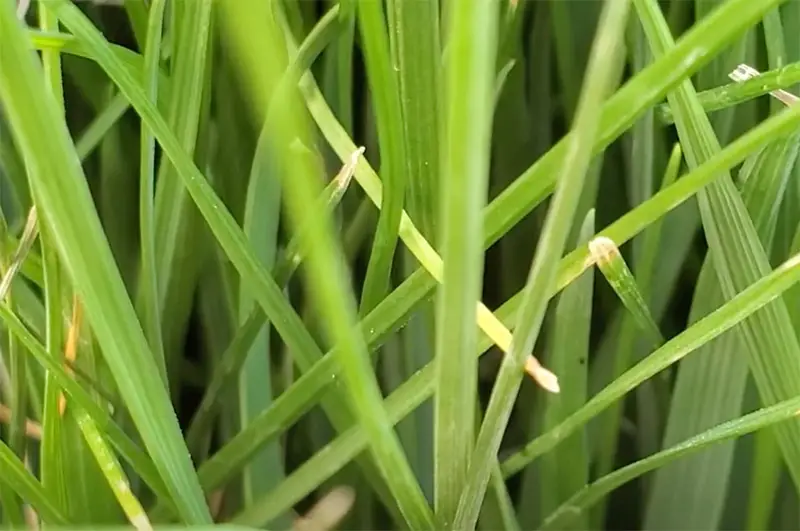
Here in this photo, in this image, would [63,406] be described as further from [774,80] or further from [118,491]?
[774,80]

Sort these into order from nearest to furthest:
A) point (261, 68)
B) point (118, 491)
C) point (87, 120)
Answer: point (261, 68)
point (118, 491)
point (87, 120)

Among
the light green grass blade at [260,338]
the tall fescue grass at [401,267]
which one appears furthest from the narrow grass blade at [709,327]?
the light green grass blade at [260,338]

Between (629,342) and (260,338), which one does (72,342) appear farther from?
(629,342)

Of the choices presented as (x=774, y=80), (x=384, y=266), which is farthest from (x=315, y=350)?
(x=774, y=80)

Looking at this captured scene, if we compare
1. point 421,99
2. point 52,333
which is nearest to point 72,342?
point 52,333

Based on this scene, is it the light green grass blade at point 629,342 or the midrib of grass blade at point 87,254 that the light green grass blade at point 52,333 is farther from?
the light green grass blade at point 629,342

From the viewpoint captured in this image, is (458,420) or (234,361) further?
(234,361)
